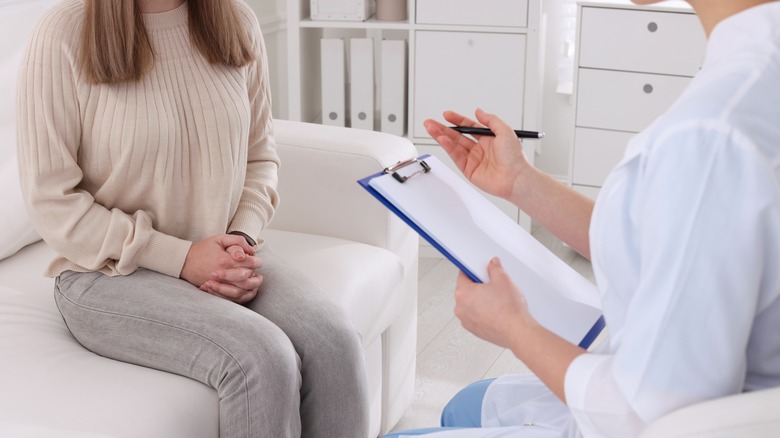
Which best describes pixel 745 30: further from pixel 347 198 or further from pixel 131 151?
pixel 347 198

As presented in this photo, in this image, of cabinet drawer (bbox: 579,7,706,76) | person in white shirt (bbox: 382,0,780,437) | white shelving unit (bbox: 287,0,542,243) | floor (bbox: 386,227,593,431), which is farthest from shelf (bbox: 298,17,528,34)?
person in white shirt (bbox: 382,0,780,437)

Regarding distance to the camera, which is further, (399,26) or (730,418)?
(399,26)

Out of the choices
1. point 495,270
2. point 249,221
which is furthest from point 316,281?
point 495,270

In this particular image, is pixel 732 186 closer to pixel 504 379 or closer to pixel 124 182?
pixel 504 379

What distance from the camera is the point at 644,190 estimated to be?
0.74 meters

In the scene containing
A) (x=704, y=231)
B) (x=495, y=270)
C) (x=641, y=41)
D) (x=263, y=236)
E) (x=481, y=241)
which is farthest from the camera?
(x=641, y=41)

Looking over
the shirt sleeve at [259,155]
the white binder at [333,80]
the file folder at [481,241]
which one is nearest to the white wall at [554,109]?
the white binder at [333,80]

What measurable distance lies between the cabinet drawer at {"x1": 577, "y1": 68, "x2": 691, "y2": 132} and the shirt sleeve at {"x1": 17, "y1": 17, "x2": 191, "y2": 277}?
1.64m

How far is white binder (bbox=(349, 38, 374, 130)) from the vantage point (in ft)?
9.71

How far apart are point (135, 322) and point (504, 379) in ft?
1.84

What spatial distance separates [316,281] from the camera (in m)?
1.69

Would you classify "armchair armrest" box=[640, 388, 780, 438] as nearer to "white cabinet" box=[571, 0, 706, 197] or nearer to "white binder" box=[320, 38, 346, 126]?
"white cabinet" box=[571, 0, 706, 197]

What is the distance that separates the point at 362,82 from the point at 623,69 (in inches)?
31.3

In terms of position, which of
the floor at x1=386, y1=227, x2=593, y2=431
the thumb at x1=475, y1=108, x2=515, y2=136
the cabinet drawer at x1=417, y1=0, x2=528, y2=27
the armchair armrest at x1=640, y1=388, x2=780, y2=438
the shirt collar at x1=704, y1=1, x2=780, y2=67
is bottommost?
the floor at x1=386, y1=227, x2=593, y2=431
